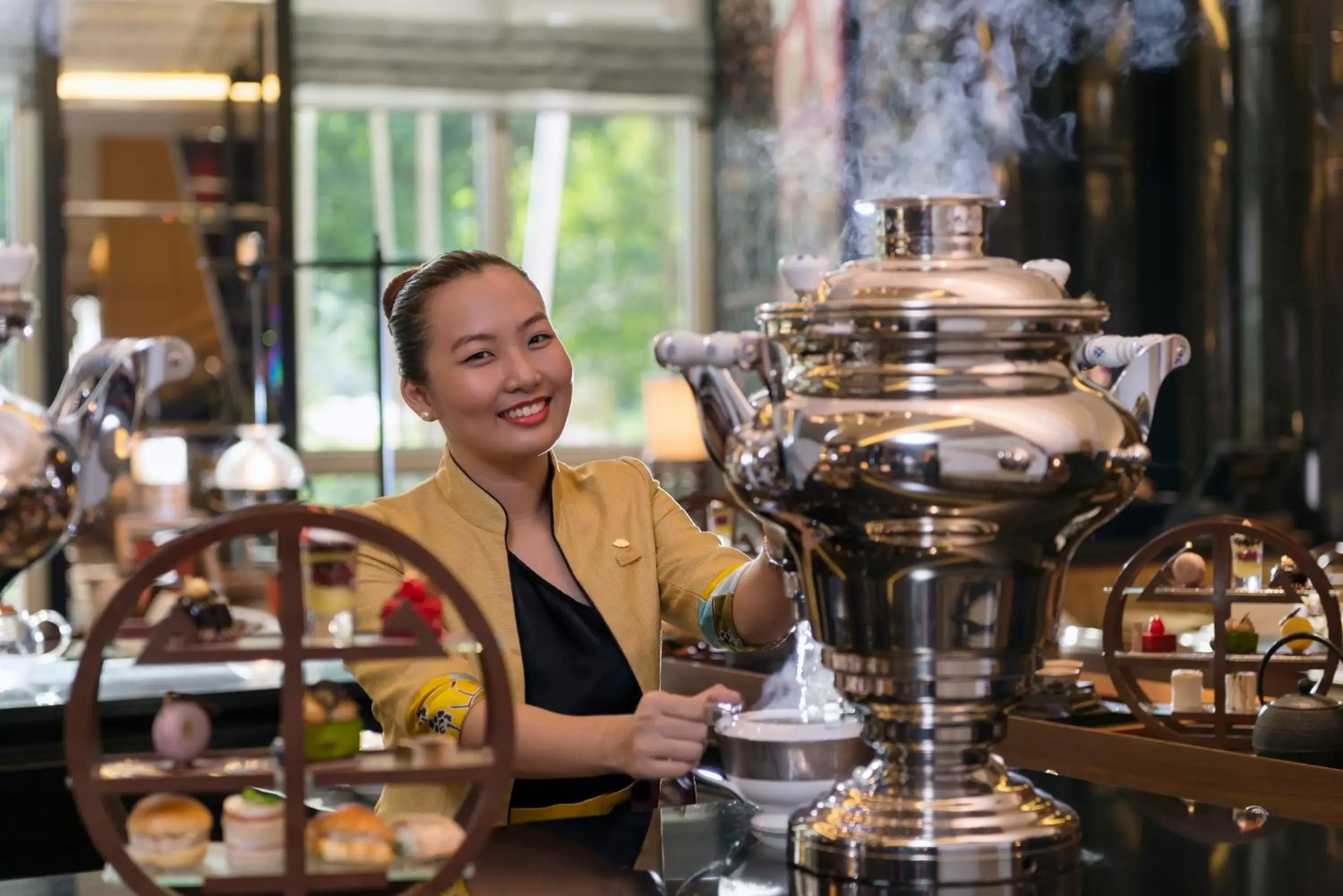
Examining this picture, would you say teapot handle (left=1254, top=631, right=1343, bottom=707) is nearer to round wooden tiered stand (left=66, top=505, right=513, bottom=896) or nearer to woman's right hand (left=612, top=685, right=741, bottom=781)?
woman's right hand (left=612, top=685, right=741, bottom=781)

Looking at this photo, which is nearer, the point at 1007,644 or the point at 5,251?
the point at 1007,644

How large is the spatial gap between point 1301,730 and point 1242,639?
0.28 m

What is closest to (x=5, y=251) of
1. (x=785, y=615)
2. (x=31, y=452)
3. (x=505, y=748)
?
(x=31, y=452)

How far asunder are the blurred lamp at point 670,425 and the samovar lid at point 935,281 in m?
5.20

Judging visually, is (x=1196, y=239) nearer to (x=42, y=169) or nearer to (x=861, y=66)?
(x=861, y=66)

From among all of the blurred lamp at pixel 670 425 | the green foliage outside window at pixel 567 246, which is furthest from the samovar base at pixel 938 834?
the green foliage outside window at pixel 567 246

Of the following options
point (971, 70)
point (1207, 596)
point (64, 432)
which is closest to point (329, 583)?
point (1207, 596)

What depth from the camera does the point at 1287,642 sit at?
1814 millimetres

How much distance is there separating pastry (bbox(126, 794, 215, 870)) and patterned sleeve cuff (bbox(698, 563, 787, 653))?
0.66 m

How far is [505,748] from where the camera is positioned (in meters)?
0.90

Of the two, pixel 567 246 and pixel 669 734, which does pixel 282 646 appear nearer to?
pixel 669 734

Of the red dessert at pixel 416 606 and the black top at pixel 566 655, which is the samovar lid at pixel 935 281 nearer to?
the red dessert at pixel 416 606

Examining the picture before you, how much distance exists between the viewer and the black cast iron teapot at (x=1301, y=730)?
1601 millimetres

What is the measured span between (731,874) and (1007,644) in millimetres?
212
